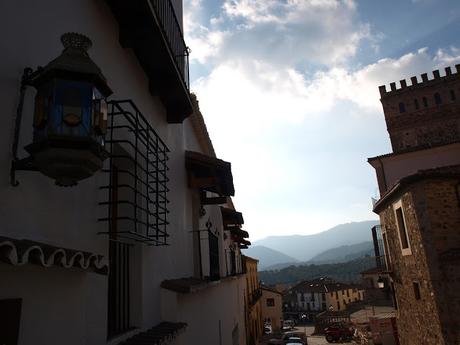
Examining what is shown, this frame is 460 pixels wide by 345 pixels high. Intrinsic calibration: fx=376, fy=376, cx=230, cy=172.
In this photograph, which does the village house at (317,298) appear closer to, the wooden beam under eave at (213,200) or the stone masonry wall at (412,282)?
the stone masonry wall at (412,282)

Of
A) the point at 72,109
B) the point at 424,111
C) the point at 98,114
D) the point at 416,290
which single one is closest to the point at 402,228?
the point at 416,290

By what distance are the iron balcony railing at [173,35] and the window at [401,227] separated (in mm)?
10116

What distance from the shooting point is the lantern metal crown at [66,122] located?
7.01 feet

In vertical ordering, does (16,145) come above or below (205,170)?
below

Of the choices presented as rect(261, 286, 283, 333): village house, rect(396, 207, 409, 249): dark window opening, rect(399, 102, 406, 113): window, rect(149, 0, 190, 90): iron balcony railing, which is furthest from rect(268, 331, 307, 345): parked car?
rect(149, 0, 190, 90): iron balcony railing

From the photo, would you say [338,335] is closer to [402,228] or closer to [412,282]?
[412,282]

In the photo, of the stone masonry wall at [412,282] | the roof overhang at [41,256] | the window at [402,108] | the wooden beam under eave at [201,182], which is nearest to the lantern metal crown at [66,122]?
the roof overhang at [41,256]

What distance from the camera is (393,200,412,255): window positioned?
13.6 meters

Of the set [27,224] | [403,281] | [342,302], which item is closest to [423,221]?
[403,281]

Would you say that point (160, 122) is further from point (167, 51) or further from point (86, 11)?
point (86, 11)

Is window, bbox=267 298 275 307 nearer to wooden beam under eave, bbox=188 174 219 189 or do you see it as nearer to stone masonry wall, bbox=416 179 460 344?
stone masonry wall, bbox=416 179 460 344

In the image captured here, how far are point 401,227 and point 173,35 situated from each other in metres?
11.6

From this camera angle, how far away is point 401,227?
14.0 meters

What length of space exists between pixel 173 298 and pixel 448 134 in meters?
35.2
